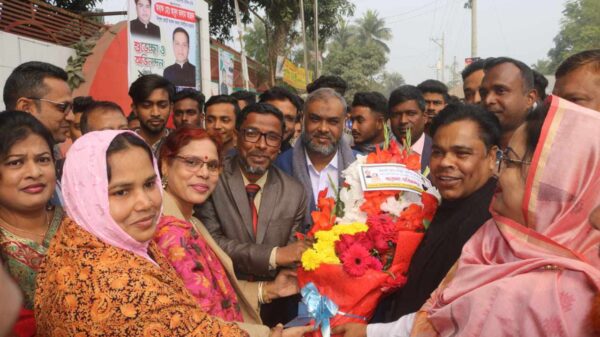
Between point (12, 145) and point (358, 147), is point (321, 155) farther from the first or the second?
point (12, 145)

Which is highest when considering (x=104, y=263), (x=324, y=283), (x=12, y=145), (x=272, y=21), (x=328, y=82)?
(x=272, y=21)

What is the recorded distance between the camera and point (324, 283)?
95.0 inches

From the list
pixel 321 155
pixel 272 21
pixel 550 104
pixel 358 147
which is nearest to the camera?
pixel 550 104

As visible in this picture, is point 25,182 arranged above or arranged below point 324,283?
above

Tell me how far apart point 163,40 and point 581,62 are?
22.8 feet

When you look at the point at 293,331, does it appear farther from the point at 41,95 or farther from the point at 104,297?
the point at 41,95

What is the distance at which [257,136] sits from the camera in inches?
134

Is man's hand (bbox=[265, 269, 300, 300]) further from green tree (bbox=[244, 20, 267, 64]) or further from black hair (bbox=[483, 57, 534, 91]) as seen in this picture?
green tree (bbox=[244, 20, 267, 64])

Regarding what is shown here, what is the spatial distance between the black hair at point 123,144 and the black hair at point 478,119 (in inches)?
58.7

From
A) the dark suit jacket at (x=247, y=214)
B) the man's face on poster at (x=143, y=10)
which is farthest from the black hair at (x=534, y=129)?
the man's face on poster at (x=143, y=10)

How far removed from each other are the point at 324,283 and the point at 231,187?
1061 millimetres

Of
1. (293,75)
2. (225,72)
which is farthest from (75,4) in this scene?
(293,75)

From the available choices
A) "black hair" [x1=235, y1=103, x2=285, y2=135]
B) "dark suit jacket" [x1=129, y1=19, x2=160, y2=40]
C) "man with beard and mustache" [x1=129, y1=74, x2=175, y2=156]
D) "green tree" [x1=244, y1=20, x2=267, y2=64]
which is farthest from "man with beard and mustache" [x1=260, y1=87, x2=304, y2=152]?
"green tree" [x1=244, y1=20, x2=267, y2=64]

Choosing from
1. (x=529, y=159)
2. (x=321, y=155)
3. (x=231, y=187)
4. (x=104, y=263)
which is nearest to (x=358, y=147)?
(x=321, y=155)
